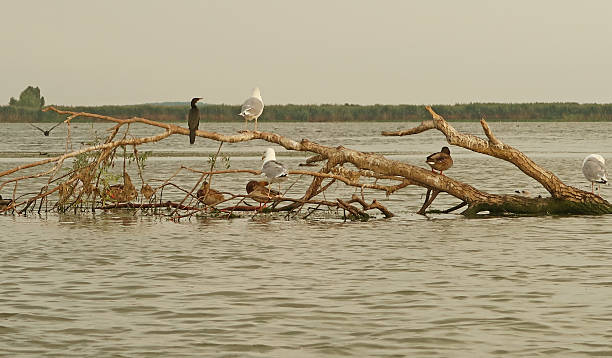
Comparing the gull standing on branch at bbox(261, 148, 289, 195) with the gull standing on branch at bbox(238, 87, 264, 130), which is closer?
the gull standing on branch at bbox(261, 148, 289, 195)

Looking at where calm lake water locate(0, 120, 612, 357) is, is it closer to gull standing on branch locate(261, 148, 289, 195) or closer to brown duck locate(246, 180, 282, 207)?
brown duck locate(246, 180, 282, 207)

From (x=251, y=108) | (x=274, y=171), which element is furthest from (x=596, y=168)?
(x=251, y=108)

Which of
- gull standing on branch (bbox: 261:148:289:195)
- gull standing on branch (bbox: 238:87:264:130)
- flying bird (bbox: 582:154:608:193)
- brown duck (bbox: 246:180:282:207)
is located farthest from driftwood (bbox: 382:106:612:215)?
gull standing on branch (bbox: 238:87:264:130)

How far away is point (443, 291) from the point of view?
10211 millimetres

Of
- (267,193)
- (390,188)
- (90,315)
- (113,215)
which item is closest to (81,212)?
(113,215)

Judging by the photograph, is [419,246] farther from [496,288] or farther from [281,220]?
[281,220]

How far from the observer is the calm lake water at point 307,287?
26.1 feet

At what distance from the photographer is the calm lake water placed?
797 centimetres

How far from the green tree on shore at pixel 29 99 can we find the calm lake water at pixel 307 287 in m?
135

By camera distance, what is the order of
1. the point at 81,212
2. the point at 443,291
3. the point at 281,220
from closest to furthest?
the point at 443,291
the point at 281,220
the point at 81,212

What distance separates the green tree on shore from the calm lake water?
444 feet

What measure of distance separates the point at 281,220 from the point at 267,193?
2.86 ft

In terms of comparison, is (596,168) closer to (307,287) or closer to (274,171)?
(274,171)

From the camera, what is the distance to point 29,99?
5856 inches
